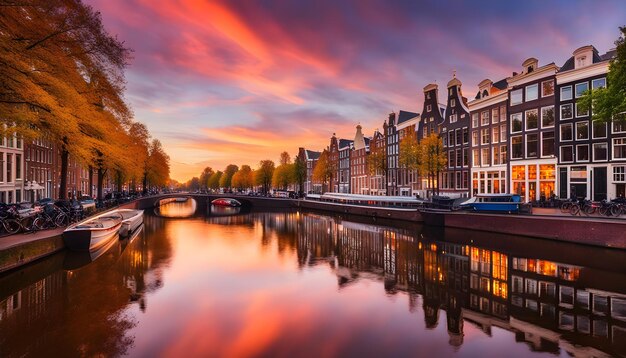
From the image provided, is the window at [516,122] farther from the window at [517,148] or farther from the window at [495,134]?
the window at [495,134]

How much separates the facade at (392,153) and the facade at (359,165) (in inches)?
398

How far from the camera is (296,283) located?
19.3 metres

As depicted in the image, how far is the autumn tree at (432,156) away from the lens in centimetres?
5256

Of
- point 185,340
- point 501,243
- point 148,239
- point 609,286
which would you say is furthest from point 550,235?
point 148,239

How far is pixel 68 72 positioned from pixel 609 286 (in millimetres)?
28543

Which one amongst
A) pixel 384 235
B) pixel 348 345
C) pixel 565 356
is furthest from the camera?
pixel 384 235

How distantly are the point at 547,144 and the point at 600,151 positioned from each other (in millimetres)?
5650

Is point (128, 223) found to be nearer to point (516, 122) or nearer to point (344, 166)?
point (516, 122)

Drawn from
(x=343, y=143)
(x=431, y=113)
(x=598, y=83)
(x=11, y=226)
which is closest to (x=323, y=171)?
(x=343, y=143)

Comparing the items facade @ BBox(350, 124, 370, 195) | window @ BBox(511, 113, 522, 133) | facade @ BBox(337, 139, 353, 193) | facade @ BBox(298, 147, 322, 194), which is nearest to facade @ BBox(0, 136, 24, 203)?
window @ BBox(511, 113, 522, 133)

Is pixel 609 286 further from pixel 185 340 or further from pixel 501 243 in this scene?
pixel 185 340

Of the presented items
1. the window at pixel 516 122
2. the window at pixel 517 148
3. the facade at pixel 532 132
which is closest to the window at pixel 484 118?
the facade at pixel 532 132

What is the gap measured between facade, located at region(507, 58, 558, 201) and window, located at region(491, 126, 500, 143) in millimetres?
2428

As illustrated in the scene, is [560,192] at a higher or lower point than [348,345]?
higher
